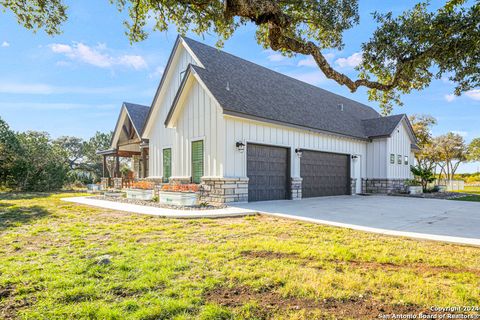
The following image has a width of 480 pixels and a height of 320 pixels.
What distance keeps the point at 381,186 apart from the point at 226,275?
1666 centimetres

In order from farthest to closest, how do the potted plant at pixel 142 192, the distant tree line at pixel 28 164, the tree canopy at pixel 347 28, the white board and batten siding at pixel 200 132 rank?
the distant tree line at pixel 28 164 → the potted plant at pixel 142 192 → the white board and batten siding at pixel 200 132 → the tree canopy at pixel 347 28

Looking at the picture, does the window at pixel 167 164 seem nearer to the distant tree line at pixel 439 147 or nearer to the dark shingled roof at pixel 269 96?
the dark shingled roof at pixel 269 96

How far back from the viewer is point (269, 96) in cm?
1362

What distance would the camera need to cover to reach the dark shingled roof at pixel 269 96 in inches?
451

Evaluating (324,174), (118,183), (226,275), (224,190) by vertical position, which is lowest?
(226,275)

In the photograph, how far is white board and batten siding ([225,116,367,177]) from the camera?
10.6 m

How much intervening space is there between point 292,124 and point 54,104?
23793 millimetres

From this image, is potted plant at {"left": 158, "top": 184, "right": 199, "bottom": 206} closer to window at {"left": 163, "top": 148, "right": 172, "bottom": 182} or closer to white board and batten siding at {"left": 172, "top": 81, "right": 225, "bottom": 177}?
white board and batten siding at {"left": 172, "top": 81, "right": 225, "bottom": 177}

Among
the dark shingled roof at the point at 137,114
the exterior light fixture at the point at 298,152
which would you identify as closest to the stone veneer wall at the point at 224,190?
the exterior light fixture at the point at 298,152

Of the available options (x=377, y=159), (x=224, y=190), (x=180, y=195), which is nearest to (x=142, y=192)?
(x=180, y=195)

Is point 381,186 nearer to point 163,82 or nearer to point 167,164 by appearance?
point 167,164

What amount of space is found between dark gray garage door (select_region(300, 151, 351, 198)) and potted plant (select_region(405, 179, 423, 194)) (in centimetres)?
455

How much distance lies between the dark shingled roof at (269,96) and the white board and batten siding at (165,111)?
1.09 metres

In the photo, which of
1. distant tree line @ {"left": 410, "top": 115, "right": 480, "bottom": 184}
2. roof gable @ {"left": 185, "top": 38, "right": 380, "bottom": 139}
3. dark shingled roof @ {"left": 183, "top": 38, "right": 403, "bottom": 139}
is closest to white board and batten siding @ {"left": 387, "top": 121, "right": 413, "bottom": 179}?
dark shingled roof @ {"left": 183, "top": 38, "right": 403, "bottom": 139}
